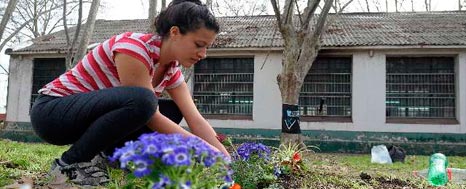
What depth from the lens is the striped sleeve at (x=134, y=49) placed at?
204cm

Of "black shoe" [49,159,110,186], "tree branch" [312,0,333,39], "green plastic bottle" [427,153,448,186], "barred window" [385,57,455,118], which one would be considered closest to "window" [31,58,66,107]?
"tree branch" [312,0,333,39]

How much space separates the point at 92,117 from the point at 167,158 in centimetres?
119

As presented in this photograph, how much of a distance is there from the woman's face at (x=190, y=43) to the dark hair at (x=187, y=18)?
0.02 m

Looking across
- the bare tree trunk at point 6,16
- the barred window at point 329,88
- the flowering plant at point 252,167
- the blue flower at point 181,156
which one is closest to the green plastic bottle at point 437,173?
the flowering plant at point 252,167

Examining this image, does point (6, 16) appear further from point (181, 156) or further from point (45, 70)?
point (181, 156)

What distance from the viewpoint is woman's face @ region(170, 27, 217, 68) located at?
2082 mm

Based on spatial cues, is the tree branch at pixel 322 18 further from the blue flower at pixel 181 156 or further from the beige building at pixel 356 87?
the blue flower at pixel 181 156

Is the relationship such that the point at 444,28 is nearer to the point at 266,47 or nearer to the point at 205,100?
the point at 266,47

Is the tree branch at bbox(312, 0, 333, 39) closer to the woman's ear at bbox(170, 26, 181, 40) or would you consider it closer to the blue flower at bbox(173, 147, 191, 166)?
the woman's ear at bbox(170, 26, 181, 40)

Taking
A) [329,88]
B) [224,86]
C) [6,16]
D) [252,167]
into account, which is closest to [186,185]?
[252,167]

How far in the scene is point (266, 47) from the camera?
12539 millimetres

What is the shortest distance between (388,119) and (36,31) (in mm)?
21823

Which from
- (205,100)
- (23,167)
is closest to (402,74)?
(205,100)

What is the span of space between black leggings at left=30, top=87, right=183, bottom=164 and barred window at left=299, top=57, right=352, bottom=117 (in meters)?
10.9
